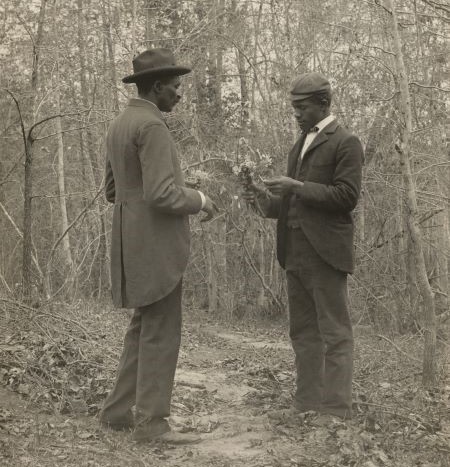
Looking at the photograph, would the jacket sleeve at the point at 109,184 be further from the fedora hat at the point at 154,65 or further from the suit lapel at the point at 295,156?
the suit lapel at the point at 295,156

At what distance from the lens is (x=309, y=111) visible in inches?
185

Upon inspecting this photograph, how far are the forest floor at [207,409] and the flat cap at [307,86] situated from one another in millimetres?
2108

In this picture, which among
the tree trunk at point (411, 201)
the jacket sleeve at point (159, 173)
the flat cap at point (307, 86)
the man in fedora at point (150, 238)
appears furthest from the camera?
the tree trunk at point (411, 201)

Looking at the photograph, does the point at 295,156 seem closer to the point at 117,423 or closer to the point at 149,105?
the point at 149,105

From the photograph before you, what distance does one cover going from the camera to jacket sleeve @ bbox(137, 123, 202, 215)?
4.10 m

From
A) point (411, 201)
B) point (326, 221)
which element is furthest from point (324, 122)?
point (411, 201)

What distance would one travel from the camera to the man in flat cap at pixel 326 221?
14.9 ft

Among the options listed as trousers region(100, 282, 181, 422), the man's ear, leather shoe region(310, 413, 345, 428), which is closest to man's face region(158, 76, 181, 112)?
the man's ear

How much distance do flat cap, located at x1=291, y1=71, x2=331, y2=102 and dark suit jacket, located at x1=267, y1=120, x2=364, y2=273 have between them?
0.82ft

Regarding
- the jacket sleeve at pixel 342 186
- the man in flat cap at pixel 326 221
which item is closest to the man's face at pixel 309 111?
the man in flat cap at pixel 326 221

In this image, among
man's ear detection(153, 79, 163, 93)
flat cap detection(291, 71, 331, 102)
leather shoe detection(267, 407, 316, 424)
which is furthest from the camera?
leather shoe detection(267, 407, 316, 424)

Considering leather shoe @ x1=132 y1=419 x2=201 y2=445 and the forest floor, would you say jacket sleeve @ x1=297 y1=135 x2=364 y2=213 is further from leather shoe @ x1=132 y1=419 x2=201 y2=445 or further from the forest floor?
leather shoe @ x1=132 y1=419 x2=201 y2=445

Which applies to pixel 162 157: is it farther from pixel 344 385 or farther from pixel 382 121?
pixel 382 121

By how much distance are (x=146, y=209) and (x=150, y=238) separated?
7.0 inches
